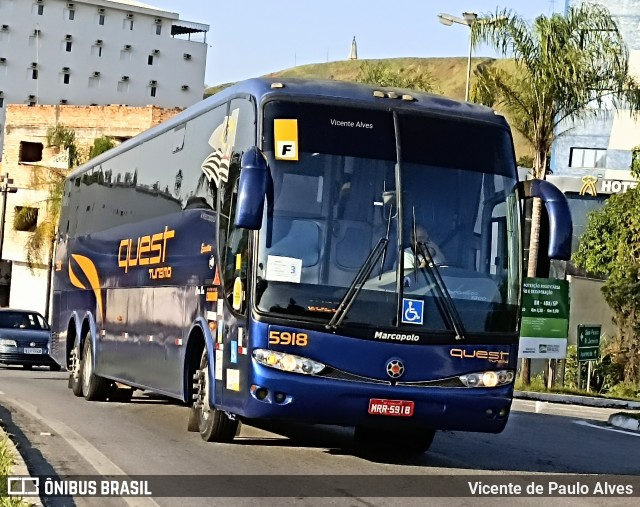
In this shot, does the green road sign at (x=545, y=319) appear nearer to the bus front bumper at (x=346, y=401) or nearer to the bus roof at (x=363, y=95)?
the bus roof at (x=363, y=95)

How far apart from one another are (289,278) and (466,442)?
4.82 meters

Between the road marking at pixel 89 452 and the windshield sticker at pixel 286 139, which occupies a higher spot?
the windshield sticker at pixel 286 139

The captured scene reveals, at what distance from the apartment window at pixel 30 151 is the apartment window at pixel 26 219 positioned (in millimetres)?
9618

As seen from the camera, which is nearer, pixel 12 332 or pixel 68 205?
pixel 68 205

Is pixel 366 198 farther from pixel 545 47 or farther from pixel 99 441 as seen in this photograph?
pixel 545 47

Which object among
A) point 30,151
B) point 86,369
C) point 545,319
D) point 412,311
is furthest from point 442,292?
point 30,151

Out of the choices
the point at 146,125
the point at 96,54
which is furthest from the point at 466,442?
the point at 96,54

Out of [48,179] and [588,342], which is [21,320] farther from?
[48,179]

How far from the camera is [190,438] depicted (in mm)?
15055

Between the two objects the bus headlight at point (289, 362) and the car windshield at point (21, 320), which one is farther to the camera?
the car windshield at point (21, 320)

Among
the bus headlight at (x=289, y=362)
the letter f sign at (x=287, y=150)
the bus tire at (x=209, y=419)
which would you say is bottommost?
the bus tire at (x=209, y=419)

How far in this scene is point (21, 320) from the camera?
36.3m

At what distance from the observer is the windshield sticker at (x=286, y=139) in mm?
12711

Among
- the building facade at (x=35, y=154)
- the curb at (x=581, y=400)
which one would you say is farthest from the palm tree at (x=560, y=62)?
the building facade at (x=35, y=154)
